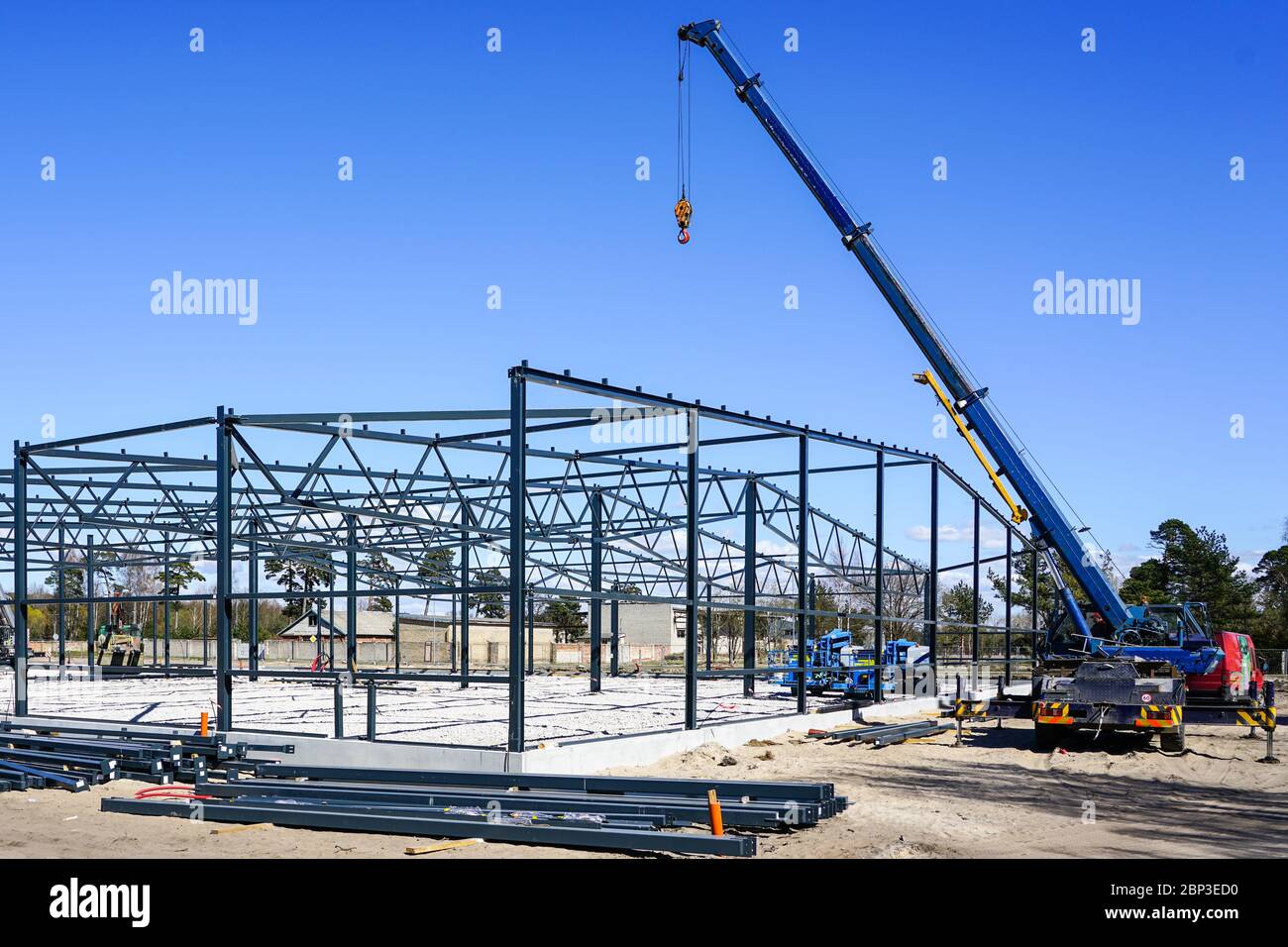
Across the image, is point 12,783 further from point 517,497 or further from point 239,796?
point 517,497

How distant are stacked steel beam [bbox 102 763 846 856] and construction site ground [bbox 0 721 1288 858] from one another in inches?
7.3

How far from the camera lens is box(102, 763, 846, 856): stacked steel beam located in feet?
40.5

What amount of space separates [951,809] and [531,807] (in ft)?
17.3

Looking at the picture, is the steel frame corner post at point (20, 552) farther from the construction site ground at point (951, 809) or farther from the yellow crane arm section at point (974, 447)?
the yellow crane arm section at point (974, 447)

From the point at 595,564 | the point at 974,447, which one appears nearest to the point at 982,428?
the point at 974,447

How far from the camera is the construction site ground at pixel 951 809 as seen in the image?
1216 centimetres

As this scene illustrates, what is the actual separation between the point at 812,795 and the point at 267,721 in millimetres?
13878

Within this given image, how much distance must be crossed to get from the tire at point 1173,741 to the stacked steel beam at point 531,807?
949 cm

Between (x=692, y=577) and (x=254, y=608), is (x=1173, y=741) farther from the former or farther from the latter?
(x=254, y=608)

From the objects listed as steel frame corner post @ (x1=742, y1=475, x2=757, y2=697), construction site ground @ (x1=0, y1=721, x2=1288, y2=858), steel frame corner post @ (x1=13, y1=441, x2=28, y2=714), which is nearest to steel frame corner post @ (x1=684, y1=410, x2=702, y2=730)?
construction site ground @ (x1=0, y1=721, x2=1288, y2=858)

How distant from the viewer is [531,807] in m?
13.5

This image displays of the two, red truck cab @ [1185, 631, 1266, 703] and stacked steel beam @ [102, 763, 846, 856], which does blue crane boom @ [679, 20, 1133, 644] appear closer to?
red truck cab @ [1185, 631, 1266, 703]
